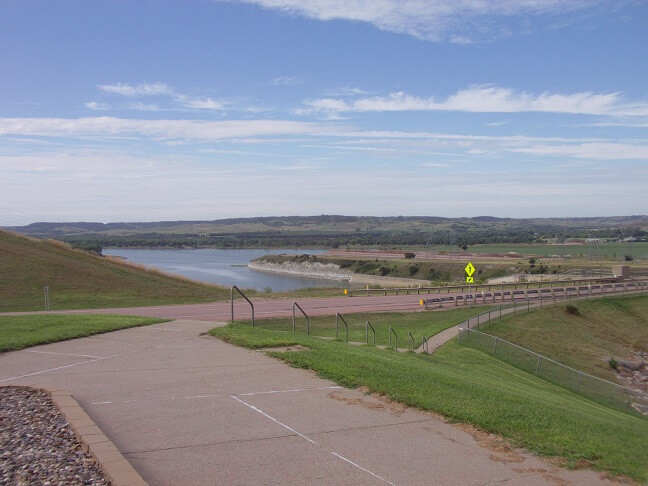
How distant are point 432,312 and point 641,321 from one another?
14.8 meters

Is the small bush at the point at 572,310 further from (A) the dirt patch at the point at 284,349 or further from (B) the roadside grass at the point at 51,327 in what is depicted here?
(A) the dirt patch at the point at 284,349

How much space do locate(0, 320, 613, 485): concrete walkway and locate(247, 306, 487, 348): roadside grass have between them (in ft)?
39.6

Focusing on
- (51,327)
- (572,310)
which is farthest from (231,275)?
(51,327)

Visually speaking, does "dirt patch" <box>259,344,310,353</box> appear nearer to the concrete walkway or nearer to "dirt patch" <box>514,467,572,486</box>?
the concrete walkway

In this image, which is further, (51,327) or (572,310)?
(572,310)

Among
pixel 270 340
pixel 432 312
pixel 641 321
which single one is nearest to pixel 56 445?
pixel 270 340

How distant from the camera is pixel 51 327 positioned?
1516 cm

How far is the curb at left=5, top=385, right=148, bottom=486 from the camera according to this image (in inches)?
222

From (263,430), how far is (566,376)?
52.0ft

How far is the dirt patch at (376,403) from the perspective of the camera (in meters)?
8.69

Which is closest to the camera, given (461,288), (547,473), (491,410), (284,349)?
(547,473)

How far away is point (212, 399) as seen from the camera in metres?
8.84

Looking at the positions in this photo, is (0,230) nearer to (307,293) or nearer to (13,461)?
(307,293)

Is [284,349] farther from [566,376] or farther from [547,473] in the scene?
[566,376]
